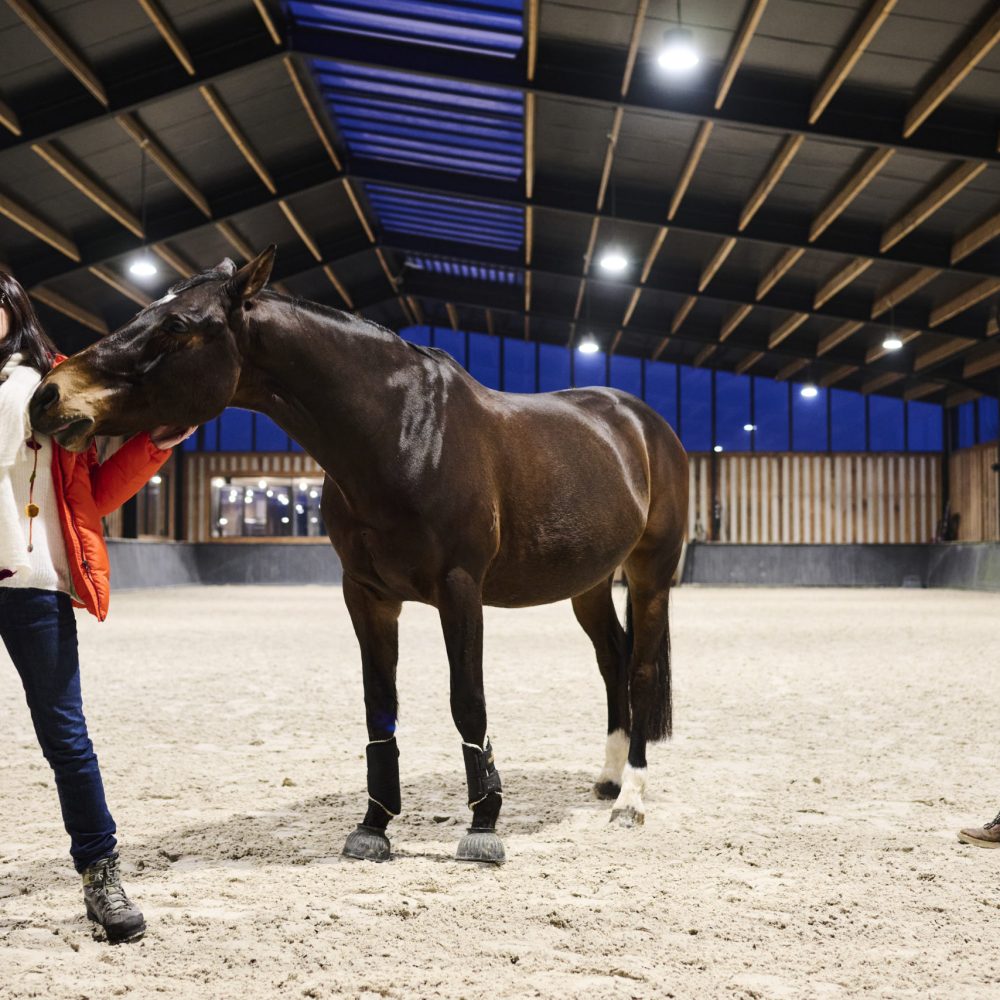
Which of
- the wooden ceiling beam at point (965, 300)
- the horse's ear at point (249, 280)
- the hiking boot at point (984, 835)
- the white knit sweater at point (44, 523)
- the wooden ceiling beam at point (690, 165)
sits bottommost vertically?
the hiking boot at point (984, 835)

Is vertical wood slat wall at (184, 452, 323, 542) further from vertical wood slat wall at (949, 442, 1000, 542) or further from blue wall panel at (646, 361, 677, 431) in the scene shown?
vertical wood slat wall at (949, 442, 1000, 542)

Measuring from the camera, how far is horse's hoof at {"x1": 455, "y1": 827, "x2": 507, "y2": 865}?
3.18 meters

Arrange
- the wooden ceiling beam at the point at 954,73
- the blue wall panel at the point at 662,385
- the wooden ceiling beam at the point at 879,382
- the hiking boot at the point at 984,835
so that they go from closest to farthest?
the hiking boot at the point at 984,835, the wooden ceiling beam at the point at 954,73, the wooden ceiling beam at the point at 879,382, the blue wall panel at the point at 662,385

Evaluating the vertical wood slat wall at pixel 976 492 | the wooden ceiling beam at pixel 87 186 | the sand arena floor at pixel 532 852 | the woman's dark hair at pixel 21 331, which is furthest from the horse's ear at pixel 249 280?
the vertical wood slat wall at pixel 976 492

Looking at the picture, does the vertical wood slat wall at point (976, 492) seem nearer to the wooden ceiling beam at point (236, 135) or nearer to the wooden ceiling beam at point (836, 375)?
the wooden ceiling beam at point (836, 375)

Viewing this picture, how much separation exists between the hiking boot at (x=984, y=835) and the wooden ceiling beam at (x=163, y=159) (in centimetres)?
1126

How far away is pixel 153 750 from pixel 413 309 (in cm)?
2266

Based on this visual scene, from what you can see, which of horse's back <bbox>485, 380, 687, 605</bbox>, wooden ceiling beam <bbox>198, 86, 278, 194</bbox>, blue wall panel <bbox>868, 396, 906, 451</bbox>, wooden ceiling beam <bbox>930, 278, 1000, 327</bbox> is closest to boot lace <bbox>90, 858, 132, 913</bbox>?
horse's back <bbox>485, 380, 687, 605</bbox>

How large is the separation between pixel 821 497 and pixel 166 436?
1066 inches

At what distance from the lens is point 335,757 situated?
4867 millimetres

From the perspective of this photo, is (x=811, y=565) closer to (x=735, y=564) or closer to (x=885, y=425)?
(x=735, y=564)

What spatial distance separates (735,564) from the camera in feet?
90.3

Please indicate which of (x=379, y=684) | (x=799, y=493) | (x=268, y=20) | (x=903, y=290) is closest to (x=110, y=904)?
(x=379, y=684)

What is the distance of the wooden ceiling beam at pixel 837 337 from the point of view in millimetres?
20409
